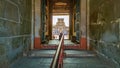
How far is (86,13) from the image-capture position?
19.7ft

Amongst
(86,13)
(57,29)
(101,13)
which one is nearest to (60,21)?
(57,29)

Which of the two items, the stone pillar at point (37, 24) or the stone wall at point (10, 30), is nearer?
the stone wall at point (10, 30)

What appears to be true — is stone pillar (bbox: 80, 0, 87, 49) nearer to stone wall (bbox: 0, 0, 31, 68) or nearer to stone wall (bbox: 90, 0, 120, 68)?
stone wall (bbox: 90, 0, 120, 68)

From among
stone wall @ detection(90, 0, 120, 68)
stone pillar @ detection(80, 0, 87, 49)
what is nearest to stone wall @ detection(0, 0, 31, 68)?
stone wall @ detection(90, 0, 120, 68)

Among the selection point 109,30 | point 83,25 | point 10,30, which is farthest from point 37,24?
point 109,30

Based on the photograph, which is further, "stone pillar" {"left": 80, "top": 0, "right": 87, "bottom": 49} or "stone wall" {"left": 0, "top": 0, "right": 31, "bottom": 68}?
"stone pillar" {"left": 80, "top": 0, "right": 87, "bottom": 49}

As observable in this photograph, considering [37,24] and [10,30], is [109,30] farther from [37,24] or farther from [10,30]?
[37,24]

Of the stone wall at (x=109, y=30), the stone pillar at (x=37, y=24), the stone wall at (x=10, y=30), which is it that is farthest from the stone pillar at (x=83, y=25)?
the stone wall at (x=10, y=30)

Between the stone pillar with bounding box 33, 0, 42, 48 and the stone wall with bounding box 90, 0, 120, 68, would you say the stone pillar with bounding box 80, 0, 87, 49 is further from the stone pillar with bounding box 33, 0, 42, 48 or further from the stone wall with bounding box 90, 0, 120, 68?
the stone pillar with bounding box 33, 0, 42, 48

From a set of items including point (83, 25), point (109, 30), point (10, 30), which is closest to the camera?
point (10, 30)

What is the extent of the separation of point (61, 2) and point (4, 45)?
876 centimetres

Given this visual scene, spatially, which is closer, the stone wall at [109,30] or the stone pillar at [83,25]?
the stone wall at [109,30]

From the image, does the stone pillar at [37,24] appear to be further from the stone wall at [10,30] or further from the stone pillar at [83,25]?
the stone wall at [10,30]

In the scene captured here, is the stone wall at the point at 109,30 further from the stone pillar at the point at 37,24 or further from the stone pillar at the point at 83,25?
the stone pillar at the point at 37,24
